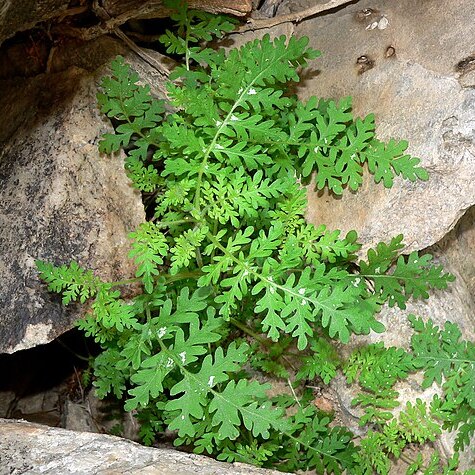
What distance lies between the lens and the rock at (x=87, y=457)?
2.84 metres

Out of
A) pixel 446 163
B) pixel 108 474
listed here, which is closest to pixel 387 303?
pixel 446 163

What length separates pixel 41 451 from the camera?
2.95 metres

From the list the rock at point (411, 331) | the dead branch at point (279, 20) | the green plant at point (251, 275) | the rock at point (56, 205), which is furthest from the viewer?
the dead branch at point (279, 20)

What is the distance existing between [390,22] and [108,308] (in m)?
2.35

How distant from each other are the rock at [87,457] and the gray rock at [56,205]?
107 cm

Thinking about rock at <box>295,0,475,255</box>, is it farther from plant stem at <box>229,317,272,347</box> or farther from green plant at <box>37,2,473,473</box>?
plant stem at <box>229,317,272,347</box>

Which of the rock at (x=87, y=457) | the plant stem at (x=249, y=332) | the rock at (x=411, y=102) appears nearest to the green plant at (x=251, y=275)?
the plant stem at (x=249, y=332)

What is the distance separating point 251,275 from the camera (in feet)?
12.0

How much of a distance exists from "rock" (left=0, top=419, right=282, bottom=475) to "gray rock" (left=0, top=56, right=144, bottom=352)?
3.50ft

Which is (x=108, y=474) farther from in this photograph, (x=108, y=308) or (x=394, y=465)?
(x=394, y=465)

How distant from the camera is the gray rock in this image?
13.4 ft

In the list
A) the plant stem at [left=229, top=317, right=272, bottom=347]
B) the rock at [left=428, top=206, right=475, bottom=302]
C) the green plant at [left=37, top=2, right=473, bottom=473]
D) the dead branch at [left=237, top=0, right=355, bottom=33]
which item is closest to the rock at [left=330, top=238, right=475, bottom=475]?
the rock at [left=428, top=206, right=475, bottom=302]

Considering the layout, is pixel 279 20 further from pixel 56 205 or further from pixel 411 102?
pixel 56 205

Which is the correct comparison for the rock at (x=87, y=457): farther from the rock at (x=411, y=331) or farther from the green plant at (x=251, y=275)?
the rock at (x=411, y=331)
